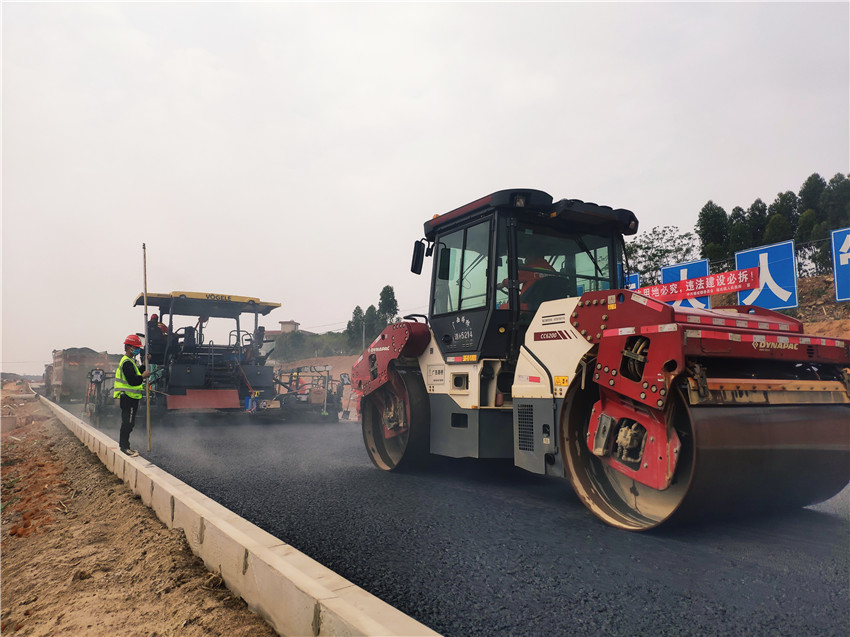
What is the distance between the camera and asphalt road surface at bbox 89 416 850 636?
2623mm

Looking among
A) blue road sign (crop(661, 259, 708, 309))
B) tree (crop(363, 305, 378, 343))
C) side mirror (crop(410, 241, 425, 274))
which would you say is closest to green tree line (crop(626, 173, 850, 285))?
blue road sign (crop(661, 259, 708, 309))

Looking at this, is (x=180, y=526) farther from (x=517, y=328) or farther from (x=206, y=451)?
(x=206, y=451)

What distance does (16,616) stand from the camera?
3.43m

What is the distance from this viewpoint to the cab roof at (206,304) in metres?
12.7

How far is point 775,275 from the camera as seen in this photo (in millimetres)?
11148

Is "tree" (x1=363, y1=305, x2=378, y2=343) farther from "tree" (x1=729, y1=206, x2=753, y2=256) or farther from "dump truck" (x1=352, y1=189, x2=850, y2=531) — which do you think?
"dump truck" (x1=352, y1=189, x2=850, y2=531)

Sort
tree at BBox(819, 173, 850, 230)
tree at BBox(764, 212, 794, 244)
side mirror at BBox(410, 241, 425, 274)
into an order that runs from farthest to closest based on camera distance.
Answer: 1. tree at BBox(819, 173, 850, 230)
2. tree at BBox(764, 212, 794, 244)
3. side mirror at BBox(410, 241, 425, 274)

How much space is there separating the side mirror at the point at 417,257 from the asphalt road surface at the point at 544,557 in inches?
88.4

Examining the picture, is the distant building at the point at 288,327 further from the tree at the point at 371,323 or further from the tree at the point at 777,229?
the tree at the point at 777,229

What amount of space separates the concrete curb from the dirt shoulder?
9 cm

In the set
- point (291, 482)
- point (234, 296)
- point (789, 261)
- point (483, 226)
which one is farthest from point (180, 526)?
point (789, 261)

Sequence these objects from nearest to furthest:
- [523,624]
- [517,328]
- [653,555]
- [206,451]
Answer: [523,624], [653,555], [517,328], [206,451]

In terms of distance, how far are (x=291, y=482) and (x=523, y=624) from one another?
3.71m

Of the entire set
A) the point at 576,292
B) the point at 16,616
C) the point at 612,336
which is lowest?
the point at 16,616
